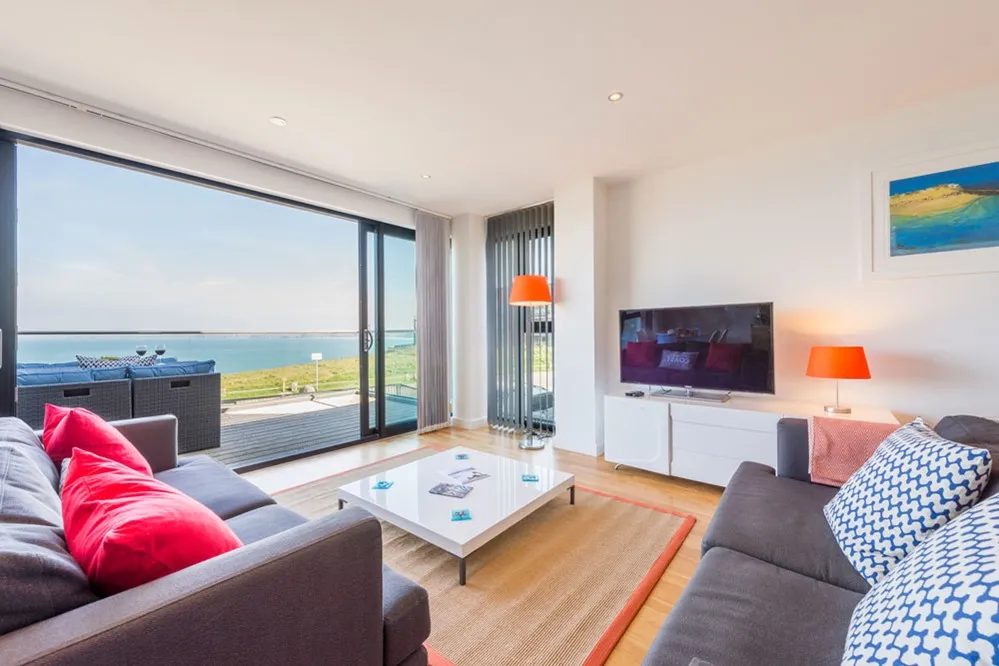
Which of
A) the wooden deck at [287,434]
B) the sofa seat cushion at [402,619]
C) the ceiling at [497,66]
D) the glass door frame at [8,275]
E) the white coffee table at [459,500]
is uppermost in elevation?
the ceiling at [497,66]

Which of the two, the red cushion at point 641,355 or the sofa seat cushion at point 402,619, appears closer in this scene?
the sofa seat cushion at point 402,619

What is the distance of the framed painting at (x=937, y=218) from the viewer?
2.26 m

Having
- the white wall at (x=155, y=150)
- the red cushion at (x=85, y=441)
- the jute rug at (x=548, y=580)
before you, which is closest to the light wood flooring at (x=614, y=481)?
the jute rug at (x=548, y=580)

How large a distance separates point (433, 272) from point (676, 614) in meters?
3.81

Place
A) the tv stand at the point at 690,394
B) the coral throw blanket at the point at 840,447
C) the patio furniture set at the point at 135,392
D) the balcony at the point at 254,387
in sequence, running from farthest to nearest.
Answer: the balcony at the point at 254,387 < the tv stand at the point at 690,394 < the patio furniture set at the point at 135,392 < the coral throw blanket at the point at 840,447

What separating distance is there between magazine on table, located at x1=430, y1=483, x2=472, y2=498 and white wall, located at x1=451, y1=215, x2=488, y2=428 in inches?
92.3

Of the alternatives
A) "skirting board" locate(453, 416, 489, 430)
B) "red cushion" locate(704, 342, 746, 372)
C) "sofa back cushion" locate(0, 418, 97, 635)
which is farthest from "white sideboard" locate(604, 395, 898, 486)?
"sofa back cushion" locate(0, 418, 97, 635)

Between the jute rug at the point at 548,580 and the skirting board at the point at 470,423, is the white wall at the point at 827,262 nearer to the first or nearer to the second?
the jute rug at the point at 548,580

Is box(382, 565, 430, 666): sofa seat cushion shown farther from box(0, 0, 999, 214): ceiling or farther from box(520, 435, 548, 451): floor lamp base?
box(520, 435, 548, 451): floor lamp base

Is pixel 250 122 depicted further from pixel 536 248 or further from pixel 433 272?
pixel 536 248

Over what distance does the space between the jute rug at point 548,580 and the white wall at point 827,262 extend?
169 centimetres

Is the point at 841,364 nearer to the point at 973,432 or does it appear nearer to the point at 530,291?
the point at 973,432

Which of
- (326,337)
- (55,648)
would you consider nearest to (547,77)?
(55,648)

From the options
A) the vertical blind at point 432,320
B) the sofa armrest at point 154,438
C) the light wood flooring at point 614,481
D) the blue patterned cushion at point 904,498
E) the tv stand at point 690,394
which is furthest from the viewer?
the vertical blind at point 432,320
